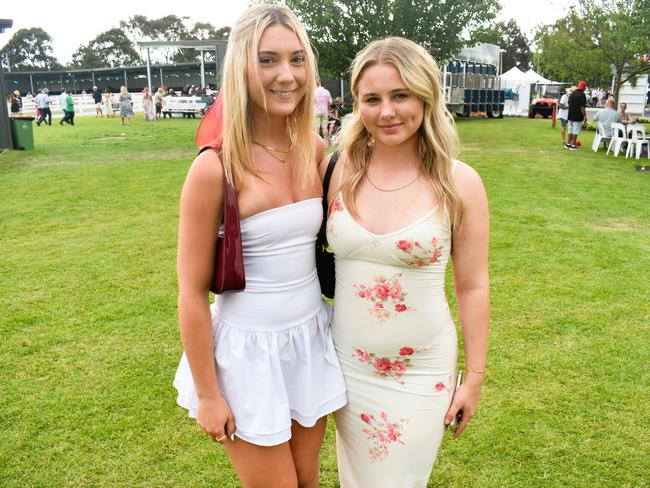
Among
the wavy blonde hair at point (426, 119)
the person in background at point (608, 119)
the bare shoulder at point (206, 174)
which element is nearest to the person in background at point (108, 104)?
the person in background at point (608, 119)

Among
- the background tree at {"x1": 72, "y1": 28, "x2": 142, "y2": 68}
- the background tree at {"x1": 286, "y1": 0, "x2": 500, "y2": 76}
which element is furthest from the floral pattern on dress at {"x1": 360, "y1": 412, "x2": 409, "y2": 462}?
the background tree at {"x1": 72, "y1": 28, "x2": 142, "y2": 68}

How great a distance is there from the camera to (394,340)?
6.44 feet

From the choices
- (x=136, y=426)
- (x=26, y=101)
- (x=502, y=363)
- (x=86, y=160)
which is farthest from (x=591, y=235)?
(x=26, y=101)

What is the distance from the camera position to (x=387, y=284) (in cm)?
194

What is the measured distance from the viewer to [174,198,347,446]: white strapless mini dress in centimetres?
187

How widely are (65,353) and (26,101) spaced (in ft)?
127

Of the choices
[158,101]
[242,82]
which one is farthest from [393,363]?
[158,101]

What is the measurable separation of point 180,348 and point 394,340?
287 cm

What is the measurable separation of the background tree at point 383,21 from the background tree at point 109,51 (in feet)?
208

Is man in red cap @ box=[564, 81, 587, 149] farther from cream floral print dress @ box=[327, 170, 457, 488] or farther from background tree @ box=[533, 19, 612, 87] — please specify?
cream floral print dress @ box=[327, 170, 457, 488]

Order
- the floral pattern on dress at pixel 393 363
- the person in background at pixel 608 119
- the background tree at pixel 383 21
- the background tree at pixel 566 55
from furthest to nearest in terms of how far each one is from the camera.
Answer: the background tree at pixel 566 55, the background tree at pixel 383 21, the person in background at pixel 608 119, the floral pattern on dress at pixel 393 363

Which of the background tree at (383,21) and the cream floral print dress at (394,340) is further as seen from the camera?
the background tree at (383,21)

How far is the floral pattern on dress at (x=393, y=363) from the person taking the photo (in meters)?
1.97

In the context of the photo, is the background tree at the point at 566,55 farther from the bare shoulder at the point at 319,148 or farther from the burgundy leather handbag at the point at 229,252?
the burgundy leather handbag at the point at 229,252
